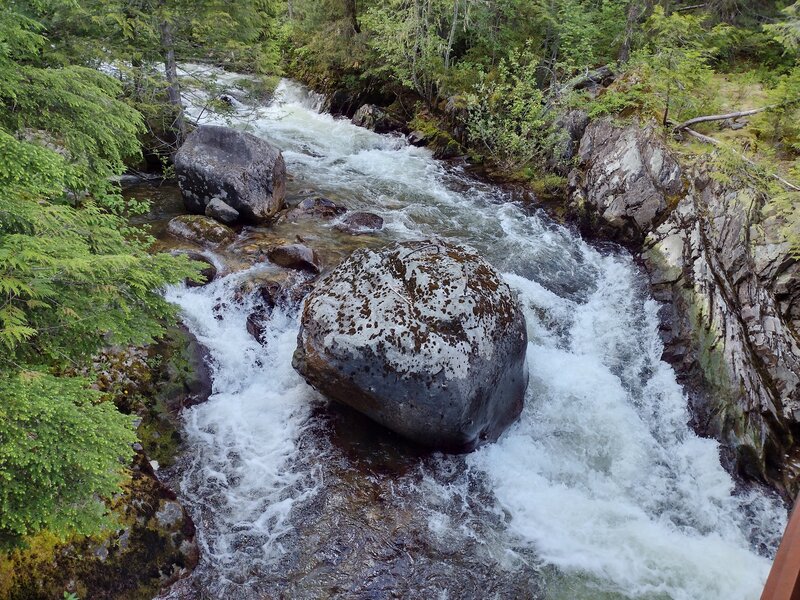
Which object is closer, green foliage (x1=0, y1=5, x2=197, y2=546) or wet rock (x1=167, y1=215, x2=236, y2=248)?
green foliage (x1=0, y1=5, x2=197, y2=546)

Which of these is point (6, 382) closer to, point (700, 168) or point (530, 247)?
point (530, 247)

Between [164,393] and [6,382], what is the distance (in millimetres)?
4149

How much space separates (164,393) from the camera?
22.7 feet

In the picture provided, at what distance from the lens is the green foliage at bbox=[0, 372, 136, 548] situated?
2.87 meters

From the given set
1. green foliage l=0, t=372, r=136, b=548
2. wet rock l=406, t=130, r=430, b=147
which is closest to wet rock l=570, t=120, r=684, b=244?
wet rock l=406, t=130, r=430, b=147

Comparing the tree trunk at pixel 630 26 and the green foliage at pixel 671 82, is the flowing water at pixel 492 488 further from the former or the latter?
the tree trunk at pixel 630 26

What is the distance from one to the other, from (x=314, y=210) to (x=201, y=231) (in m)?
2.70

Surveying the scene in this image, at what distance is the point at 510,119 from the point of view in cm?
1424

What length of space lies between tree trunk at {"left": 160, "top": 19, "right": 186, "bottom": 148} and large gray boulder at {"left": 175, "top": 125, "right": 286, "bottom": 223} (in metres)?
1.39

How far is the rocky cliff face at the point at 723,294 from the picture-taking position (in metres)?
7.11

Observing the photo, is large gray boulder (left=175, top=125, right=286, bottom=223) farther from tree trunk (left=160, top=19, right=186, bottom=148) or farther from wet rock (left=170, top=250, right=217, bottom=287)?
wet rock (left=170, top=250, right=217, bottom=287)

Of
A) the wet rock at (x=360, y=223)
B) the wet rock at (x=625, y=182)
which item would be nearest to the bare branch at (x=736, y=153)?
the wet rock at (x=625, y=182)

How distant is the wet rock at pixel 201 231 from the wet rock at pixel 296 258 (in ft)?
4.03

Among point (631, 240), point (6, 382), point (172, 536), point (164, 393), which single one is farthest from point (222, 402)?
point (631, 240)
